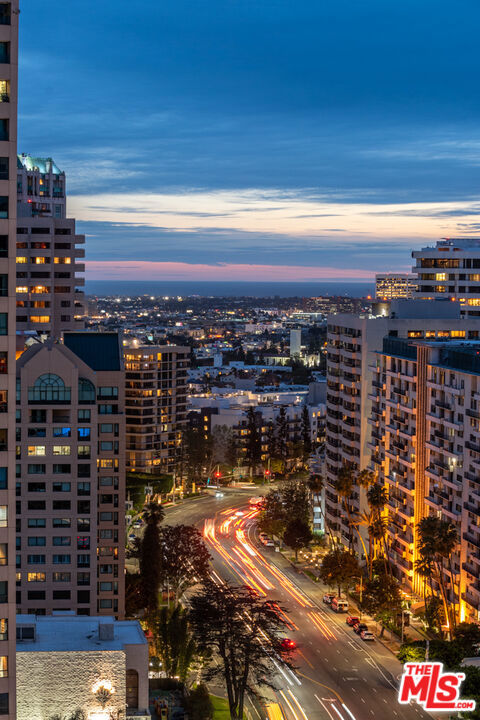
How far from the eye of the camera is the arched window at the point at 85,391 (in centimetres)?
8450

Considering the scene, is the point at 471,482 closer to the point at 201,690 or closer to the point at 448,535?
the point at 448,535

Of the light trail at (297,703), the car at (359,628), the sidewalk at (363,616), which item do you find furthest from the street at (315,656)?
the car at (359,628)

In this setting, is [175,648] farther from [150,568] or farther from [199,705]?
[150,568]

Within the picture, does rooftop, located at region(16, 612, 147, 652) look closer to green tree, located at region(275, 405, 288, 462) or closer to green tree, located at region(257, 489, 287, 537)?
green tree, located at region(257, 489, 287, 537)

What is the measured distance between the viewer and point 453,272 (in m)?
144

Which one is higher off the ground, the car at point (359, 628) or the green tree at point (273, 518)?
the green tree at point (273, 518)

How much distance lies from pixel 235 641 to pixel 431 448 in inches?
1130

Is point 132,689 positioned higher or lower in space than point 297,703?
higher

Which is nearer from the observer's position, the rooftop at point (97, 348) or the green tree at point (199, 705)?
the green tree at point (199, 705)

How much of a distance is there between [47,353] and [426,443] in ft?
115

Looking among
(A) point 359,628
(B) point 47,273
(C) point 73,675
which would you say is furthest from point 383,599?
(B) point 47,273

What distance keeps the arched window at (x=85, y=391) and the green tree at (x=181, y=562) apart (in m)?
18.7

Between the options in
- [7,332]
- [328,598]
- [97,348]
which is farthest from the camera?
[328,598]

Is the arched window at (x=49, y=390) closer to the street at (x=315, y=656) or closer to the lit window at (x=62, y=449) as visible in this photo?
the lit window at (x=62, y=449)
